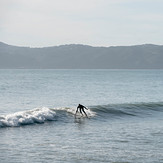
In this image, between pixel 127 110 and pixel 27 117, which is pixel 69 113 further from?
pixel 127 110

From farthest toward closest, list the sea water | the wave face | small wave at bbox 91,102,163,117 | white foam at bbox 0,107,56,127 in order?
small wave at bbox 91,102,163,117
the wave face
white foam at bbox 0,107,56,127
the sea water

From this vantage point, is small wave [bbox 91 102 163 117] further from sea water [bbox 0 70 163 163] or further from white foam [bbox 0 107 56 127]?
white foam [bbox 0 107 56 127]

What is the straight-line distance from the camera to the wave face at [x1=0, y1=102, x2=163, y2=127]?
33938mm

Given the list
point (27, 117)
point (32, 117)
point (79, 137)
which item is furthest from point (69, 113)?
point (79, 137)

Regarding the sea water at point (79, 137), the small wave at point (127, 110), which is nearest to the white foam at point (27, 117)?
the sea water at point (79, 137)

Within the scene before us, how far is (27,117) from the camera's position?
35.0m

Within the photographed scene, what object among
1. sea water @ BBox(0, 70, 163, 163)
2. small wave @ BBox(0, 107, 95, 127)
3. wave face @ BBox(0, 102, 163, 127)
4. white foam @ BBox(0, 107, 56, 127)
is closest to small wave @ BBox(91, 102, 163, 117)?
wave face @ BBox(0, 102, 163, 127)

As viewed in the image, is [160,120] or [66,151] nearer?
[66,151]

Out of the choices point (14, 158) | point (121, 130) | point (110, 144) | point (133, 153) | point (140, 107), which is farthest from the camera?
point (140, 107)

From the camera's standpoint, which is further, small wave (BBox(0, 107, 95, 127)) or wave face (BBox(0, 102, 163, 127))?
wave face (BBox(0, 102, 163, 127))

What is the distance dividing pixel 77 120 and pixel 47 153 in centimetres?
1385

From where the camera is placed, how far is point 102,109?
45750 millimetres

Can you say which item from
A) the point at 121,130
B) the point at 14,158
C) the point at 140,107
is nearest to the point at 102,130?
the point at 121,130

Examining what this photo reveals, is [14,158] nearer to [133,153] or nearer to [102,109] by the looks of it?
[133,153]
